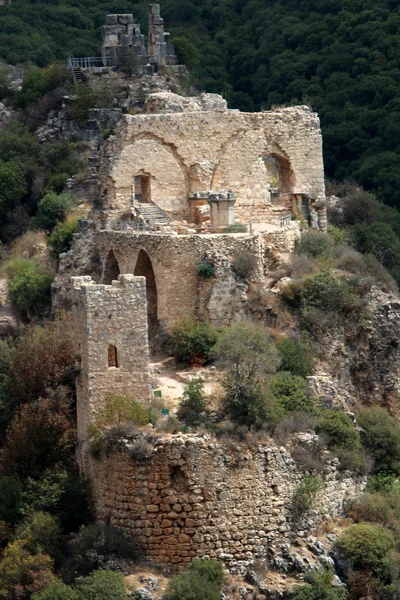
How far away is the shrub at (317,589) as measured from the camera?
40.4 meters

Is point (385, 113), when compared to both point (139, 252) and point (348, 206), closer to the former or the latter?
point (348, 206)

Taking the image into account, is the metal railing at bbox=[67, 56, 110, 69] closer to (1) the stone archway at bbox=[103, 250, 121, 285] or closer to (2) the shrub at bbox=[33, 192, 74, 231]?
(2) the shrub at bbox=[33, 192, 74, 231]

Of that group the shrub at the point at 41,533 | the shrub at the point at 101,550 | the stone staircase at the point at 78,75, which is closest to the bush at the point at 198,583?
the shrub at the point at 101,550

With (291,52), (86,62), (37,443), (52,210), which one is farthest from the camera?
(291,52)

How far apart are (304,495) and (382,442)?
3293 mm

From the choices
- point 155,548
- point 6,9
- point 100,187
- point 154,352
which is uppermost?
point 6,9

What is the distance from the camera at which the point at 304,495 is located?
41.2m

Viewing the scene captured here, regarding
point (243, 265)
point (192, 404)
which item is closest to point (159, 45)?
point (243, 265)

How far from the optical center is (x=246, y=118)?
160ft

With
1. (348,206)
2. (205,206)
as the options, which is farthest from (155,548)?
(348,206)

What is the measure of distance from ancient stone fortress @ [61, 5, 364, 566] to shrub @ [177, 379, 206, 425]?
73cm

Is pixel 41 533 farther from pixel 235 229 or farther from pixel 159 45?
pixel 159 45

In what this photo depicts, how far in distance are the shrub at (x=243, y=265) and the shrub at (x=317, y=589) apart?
22.2 feet

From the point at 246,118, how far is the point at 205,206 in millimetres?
2141
